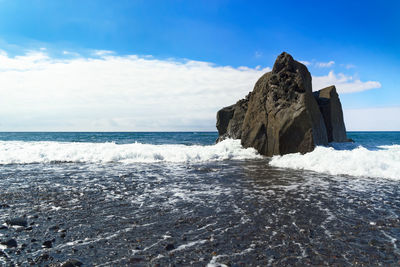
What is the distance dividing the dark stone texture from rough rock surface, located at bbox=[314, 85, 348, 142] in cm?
276

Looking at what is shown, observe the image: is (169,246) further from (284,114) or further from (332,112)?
(332,112)

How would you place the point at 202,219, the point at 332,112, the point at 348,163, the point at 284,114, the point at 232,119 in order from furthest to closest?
the point at 232,119 < the point at 332,112 < the point at 284,114 < the point at 348,163 < the point at 202,219

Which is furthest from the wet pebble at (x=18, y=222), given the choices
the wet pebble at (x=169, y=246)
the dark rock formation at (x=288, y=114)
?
the dark rock formation at (x=288, y=114)

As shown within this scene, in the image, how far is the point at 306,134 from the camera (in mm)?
14898

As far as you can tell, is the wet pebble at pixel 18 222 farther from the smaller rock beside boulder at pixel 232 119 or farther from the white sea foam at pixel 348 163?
the smaller rock beside boulder at pixel 232 119

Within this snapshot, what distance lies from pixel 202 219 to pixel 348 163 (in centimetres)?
900

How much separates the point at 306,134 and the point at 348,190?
7427mm

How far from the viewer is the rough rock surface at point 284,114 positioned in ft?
49.4

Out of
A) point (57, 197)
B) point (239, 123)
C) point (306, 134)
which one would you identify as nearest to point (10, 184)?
point (57, 197)

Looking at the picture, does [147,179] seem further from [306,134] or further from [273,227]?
[306,134]

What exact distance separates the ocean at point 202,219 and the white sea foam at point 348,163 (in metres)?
0.13

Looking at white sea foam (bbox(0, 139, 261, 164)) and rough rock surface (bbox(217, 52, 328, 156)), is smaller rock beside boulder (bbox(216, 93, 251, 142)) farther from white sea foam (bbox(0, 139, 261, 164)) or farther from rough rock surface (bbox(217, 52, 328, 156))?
white sea foam (bbox(0, 139, 261, 164))

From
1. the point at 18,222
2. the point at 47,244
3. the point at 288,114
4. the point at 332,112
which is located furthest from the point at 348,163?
the point at 18,222

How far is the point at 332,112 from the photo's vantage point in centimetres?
1992
